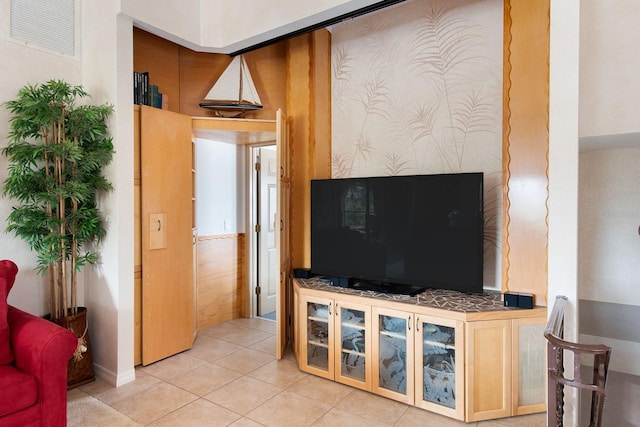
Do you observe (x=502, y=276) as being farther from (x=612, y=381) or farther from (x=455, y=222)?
(x=612, y=381)

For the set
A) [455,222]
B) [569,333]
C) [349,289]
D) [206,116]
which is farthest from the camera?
[206,116]

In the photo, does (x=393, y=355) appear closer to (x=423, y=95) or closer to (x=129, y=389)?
(x=129, y=389)

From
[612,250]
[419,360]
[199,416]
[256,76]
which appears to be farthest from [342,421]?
[256,76]

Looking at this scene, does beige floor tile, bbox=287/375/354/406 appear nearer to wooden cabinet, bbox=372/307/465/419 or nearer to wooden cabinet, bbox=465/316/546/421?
wooden cabinet, bbox=372/307/465/419

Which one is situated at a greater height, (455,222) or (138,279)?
(455,222)

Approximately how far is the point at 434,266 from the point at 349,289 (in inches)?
27.3

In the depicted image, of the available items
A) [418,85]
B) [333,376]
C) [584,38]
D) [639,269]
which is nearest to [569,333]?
[639,269]

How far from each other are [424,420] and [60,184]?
9.81ft

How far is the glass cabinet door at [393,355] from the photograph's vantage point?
2.53m

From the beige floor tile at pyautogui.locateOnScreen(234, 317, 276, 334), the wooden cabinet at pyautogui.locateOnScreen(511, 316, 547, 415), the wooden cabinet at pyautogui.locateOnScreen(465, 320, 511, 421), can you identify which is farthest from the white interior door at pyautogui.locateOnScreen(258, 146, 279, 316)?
the wooden cabinet at pyautogui.locateOnScreen(511, 316, 547, 415)

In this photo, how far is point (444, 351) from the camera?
96.1 inches

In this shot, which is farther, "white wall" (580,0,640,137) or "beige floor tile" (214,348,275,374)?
"beige floor tile" (214,348,275,374)

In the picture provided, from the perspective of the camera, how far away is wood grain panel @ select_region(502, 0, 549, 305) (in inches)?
97.4

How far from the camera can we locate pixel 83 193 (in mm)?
2695
